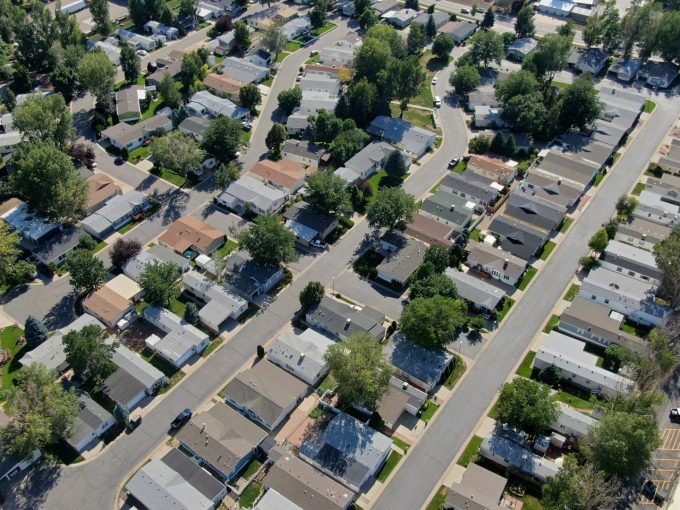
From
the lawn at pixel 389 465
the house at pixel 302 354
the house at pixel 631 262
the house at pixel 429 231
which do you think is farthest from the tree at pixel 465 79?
the lawn at pixel 389 465

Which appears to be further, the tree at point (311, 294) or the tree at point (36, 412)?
the tree at point (311, 294)

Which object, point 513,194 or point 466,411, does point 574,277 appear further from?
point 466,411

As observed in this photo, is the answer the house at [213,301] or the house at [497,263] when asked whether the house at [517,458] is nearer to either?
the house at [497,263]

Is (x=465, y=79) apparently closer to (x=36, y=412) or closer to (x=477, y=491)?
(x=477, y=491)

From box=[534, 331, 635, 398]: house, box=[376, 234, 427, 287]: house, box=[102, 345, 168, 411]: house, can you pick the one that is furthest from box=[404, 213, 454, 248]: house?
box=[102, 345, 168, 411]: house

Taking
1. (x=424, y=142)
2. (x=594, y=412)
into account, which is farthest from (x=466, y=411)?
(x=424, y=142)

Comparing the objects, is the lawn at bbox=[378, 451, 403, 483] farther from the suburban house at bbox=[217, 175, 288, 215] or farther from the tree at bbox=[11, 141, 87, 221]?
the tree at bbox=[11, 141, 87, 221]
